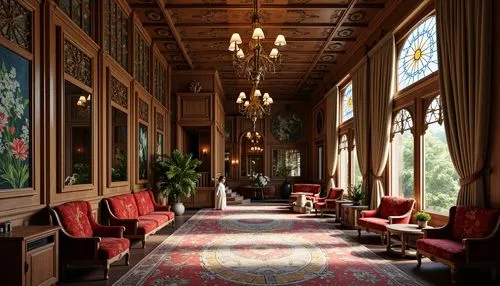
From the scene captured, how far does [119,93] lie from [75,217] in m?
3.32

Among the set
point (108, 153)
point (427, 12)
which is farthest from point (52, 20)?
point (427, 12)

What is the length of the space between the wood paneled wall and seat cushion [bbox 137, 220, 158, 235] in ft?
2.76

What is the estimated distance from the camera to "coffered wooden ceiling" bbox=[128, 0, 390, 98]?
26.3 ft

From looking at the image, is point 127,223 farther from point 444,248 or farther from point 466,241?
point 466,241

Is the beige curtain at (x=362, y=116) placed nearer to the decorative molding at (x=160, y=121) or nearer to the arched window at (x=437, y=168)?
the arched window at (x=437, y=168)

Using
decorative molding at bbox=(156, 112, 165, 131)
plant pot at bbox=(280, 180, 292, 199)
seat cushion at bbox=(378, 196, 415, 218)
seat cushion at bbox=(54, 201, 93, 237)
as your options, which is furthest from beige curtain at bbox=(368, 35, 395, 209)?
plant pot at bbox=(280, 180, 292, 199)

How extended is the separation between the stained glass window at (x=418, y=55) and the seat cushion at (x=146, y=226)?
5801mm

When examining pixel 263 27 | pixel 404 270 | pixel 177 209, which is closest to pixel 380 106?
pixel 263 27

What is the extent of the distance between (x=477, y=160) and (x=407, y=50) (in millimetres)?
3397

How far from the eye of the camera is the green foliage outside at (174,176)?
413 inches

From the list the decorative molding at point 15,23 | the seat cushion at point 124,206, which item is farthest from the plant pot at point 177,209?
the decorative molding at point 15,23

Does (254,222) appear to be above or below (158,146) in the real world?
below

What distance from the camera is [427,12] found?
257 inches

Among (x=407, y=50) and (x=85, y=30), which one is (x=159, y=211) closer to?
(x=85, y=30)
